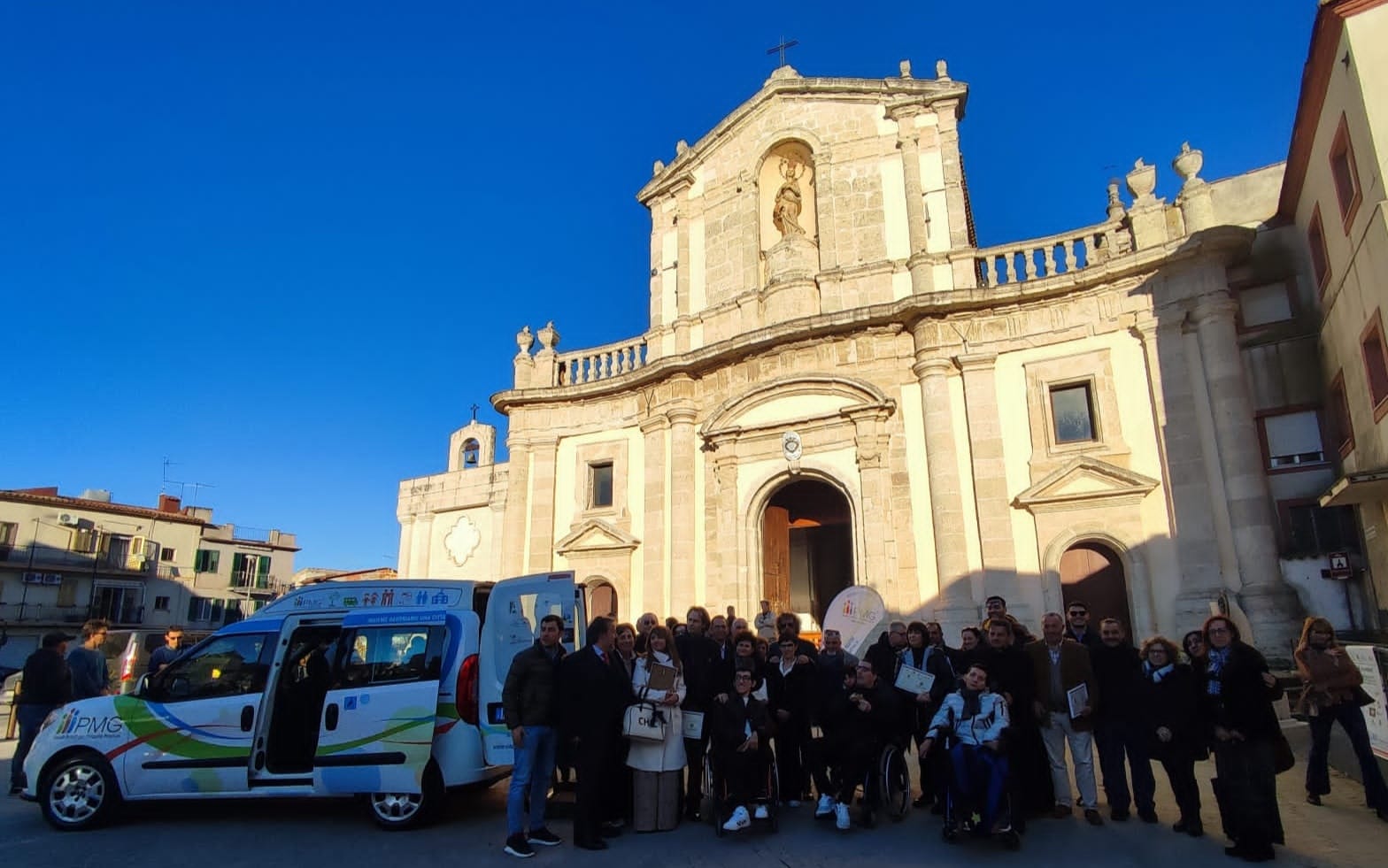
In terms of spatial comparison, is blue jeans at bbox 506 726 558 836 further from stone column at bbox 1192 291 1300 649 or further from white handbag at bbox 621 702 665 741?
stone column at bbox 1192 291 1300 649

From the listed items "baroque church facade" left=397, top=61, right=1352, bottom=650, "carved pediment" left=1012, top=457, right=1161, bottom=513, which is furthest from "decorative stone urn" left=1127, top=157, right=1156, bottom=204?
"carved pediment" left=1012, top=457, right=1161, bottom=513

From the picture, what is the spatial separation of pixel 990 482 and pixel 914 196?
Answer: 594 cm

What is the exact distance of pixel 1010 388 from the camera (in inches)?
540

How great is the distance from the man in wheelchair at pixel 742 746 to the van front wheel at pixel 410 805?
7.39ft

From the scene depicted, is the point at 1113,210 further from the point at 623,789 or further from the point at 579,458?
the point at 623,789

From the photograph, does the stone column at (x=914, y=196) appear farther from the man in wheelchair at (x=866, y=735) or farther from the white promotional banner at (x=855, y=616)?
the man in wheelchair at (x=866, y=735)

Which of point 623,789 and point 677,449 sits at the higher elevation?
point 677,449

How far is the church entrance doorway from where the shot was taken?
53.3 feet

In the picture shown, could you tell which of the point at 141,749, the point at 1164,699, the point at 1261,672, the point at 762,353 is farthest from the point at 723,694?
the point at 762,353

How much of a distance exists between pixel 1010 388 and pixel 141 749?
12785 mm

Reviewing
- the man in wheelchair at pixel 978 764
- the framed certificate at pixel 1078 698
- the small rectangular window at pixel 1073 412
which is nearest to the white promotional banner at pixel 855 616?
the framed certificate at pixel 1078 698

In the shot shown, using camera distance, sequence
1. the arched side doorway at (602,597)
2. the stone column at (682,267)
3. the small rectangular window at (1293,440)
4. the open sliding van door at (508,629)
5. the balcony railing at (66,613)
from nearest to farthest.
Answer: the open sliding van door at (508,629) → the small rectangular window at (1293,440) → the arched side doorway at (602,597) → the stone column at (682,267) → the balcony railing at (66,613)

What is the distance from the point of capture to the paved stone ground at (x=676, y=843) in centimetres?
541

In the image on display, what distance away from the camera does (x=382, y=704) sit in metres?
6.45
